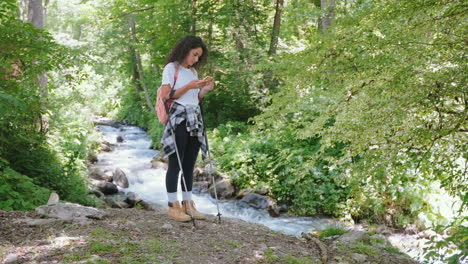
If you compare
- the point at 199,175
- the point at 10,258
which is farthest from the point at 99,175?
the point at 10,258

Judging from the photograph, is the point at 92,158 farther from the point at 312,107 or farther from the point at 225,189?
the point at 312,107

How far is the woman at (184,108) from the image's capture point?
3.88 metres

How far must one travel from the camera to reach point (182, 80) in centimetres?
395

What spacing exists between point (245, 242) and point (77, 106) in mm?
11917

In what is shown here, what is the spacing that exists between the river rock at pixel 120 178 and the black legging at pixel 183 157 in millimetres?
6721

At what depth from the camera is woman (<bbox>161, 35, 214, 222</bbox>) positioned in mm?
3885

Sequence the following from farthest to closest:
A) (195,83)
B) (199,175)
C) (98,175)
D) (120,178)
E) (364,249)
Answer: (199,175)
(120,178)
(98,175)
(364,249)
(195,83)

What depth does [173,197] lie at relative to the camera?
4.12 metres

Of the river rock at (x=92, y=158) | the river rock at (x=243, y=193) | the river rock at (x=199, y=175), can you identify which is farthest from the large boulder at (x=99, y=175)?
the river rock at (x=243, y=193)

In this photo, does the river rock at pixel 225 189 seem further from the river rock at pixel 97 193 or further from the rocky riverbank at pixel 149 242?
the rocky riverbank at pixel 149 242

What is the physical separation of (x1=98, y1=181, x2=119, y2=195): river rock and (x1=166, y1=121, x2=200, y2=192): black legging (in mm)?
5907

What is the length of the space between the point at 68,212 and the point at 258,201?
528 cm

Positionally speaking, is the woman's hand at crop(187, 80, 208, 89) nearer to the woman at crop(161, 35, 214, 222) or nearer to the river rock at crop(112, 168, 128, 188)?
the woman at crop(161, 35, 214, 222)

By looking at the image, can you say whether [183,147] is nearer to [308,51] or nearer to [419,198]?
[308,51]
